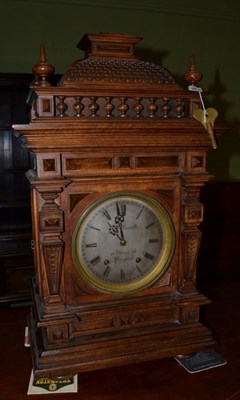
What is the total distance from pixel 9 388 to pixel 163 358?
400 millimetres

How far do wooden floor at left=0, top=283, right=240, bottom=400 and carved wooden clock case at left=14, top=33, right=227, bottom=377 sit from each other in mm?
38

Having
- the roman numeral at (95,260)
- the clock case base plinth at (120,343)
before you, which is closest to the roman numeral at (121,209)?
the roman numeral at (95,260)

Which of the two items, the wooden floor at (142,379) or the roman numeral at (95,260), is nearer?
the wooden floor at (142,379)

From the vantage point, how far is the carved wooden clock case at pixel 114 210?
0.91 metres

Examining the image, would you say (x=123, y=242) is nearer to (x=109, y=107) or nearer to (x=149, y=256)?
(x=149, y=256)

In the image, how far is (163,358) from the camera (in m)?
1.02

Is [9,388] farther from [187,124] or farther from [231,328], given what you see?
[187,124]

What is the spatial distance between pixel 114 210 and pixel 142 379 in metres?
0.42

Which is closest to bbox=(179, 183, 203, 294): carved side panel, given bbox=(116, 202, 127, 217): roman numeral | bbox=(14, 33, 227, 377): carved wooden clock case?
bbox=(14, 33, 227, 377): carved wooden clock case

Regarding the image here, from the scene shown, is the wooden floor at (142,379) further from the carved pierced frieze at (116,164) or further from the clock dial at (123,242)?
the carved pierced frieze at (116,164)

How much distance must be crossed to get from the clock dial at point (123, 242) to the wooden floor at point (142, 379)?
0.68 feet

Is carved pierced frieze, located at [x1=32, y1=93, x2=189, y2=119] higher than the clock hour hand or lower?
higher

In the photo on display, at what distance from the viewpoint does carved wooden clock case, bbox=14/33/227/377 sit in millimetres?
906

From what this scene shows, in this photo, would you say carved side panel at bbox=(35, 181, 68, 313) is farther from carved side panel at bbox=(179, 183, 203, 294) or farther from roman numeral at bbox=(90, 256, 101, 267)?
carved side panel at bbox=(179, 183, 203, 294)
